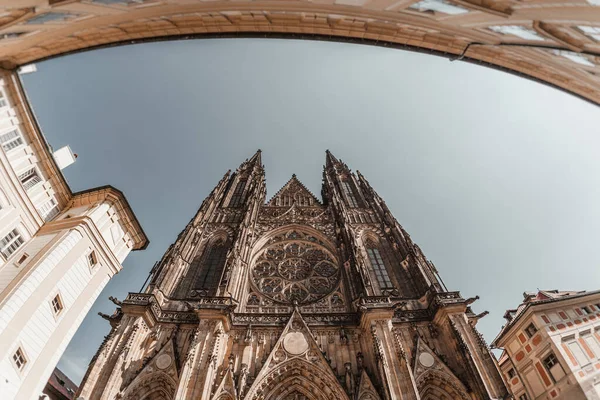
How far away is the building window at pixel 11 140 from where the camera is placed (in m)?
10.8

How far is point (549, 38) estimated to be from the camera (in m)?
3.94

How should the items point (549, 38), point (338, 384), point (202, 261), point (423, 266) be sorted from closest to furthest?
point (549, 38), point (338, 384), point (423, 266), point (202, 261)

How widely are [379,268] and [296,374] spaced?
8444mm

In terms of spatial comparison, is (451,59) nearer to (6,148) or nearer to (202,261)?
(6,148)

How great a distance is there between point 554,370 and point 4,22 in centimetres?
2671

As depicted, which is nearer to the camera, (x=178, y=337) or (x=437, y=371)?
(x=437, y=371)

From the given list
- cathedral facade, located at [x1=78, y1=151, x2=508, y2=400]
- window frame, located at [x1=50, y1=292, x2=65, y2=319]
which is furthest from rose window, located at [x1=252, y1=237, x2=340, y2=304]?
window frame, located at [x1=50, y1=292, x2=65, y2=319]

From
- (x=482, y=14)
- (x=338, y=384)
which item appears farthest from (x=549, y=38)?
(x=338, y=384)

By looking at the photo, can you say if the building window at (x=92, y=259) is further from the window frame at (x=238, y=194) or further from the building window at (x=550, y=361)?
the building window at (x=550, y=361)

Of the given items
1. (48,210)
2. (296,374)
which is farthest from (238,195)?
(296,374)

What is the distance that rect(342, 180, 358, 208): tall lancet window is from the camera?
25481 mm

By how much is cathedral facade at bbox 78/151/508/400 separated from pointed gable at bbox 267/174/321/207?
17.0 feet

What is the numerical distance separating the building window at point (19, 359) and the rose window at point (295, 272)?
10.3 meters

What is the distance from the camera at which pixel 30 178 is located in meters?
12.5
